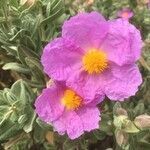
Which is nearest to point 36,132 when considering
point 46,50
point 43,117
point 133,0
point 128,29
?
point 43,117

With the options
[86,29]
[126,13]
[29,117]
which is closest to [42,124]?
[29,117]

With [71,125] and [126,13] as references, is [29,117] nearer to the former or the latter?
[71,125]

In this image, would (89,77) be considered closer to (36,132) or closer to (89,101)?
(89,101)

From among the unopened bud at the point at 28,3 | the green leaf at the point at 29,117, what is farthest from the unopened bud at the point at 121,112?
the unopened bud at the point at 28,3

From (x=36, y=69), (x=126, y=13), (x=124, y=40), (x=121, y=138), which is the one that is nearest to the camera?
(x=124, y=40)

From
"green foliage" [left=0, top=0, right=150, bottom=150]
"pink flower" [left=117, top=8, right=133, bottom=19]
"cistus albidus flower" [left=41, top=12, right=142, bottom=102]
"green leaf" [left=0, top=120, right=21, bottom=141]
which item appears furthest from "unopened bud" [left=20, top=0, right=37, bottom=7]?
"pink flower" [left=117, top=8, right=133, bottom=19]

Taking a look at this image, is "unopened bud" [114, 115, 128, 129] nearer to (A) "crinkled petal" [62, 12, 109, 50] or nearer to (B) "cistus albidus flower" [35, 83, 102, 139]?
(B) "cistus albidus flower" [35, 83, 102, 139]
